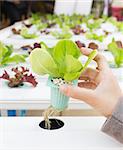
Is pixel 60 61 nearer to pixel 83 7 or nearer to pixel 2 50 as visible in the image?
pixel 2 50

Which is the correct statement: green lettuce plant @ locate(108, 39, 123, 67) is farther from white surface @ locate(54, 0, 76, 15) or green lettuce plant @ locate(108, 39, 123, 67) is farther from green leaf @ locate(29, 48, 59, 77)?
white surface @ locate(54, 0, 76, 15)

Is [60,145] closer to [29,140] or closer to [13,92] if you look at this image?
[29,140]

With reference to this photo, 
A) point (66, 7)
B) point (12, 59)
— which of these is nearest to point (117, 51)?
point (12, 59)

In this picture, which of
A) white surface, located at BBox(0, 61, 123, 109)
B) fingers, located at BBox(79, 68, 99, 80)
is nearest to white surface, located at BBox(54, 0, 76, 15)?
white surface, located at BBox(0, 61, 123, 109)

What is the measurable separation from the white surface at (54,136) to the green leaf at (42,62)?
87 millimetres

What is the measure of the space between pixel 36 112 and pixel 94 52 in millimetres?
365

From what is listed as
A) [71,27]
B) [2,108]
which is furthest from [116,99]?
[71,27]

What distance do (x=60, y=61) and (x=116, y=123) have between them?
0.11 meters

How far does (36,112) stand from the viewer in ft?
2.40

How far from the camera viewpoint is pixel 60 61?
0.42 metres

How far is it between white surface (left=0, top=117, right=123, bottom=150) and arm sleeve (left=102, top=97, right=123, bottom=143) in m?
0.02

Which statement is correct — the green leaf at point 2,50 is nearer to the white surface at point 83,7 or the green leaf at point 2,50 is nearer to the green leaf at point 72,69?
the green leaf at point 72,69

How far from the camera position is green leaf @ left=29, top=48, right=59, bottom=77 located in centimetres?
41

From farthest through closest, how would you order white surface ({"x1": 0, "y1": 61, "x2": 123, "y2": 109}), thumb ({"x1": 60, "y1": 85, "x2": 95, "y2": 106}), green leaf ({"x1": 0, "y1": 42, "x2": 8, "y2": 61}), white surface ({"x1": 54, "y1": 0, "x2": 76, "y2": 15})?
1. white surface ({"x1": 54, "y1": 0, "x2": 76, "y2": 15})
2. green leaf ({"x1": 0, "y1": 42, "x2": 8, "y2": 61})
3. white surface ({"x1": 0, "y1": 61, "x2": 123, "y2": 109})
4. thumb ({"x1": 60, "y1": 85, "x2": 95, "y2": 106})
